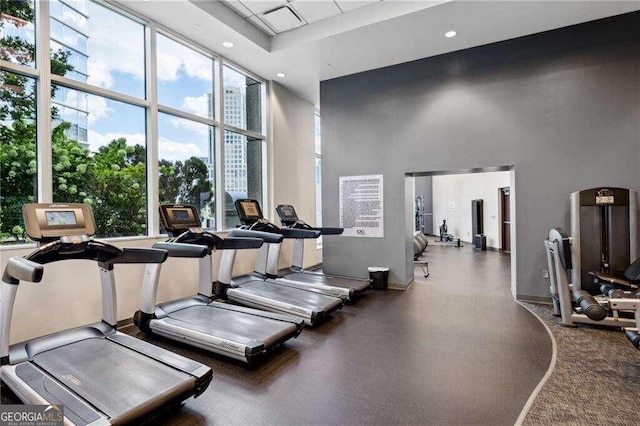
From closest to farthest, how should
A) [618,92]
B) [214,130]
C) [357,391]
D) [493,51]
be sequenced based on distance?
[357,391] → [618,92] → [493,51] → [214,130]

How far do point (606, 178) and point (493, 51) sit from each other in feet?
7.82

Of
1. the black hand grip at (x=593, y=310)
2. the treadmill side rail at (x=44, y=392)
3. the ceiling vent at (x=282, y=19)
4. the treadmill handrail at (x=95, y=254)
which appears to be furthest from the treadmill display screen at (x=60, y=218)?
the black hand grip at (x=593, y=310)

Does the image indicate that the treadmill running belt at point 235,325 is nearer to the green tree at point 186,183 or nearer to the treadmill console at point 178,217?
the treadmill console at point 178,217

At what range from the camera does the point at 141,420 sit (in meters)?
1.84

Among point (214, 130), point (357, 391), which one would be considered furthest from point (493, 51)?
point (357, 391)

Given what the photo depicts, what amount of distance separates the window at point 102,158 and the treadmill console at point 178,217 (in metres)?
0.81

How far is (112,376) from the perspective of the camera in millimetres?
2197

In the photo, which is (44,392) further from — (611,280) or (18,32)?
(611,280)

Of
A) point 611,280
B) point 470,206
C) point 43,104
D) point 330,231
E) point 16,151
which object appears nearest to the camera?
point 16,151

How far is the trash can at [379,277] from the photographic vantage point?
18.1 feet

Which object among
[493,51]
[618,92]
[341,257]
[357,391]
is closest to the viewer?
[357,391]

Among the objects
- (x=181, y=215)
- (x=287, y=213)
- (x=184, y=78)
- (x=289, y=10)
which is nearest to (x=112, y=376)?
(x=181, y=215)

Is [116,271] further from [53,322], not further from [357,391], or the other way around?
[357,391]

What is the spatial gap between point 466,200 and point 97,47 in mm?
12073
